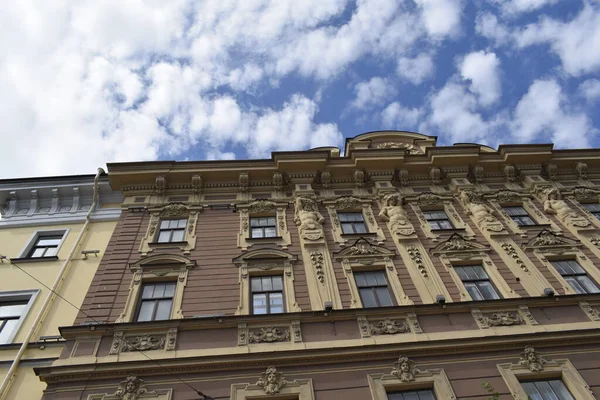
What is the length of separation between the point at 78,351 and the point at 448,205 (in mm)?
12943

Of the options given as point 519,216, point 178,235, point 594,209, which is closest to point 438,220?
point 519,216

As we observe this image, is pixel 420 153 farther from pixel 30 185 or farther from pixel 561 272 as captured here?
pixel 30 185

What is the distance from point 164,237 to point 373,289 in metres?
7.21

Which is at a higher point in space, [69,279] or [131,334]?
[69,279]

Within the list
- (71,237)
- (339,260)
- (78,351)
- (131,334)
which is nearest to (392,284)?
(339,260)

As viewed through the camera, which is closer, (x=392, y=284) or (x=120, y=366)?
(x=120, y=366)

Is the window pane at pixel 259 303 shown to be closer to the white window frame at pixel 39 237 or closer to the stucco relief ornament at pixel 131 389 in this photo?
the stucco relief ornament at pixel 131 389

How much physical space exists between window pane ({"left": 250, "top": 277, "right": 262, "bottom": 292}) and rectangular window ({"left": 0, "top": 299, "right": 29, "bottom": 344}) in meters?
6.37

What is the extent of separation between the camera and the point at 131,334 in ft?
36.0

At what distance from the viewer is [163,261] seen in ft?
44.0

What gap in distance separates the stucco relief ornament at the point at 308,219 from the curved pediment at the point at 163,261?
3774mm

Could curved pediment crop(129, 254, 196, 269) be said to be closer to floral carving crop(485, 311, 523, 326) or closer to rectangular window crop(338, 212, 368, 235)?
rectangular window crop(338, 212, 368, 235)

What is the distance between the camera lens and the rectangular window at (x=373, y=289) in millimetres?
12352

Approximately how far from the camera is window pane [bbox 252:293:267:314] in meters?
12.0
